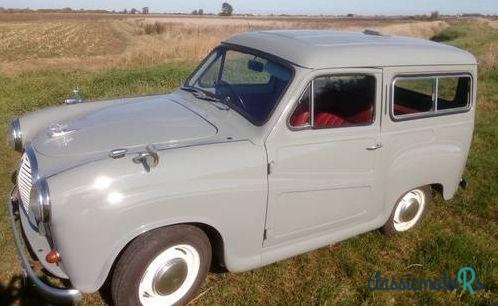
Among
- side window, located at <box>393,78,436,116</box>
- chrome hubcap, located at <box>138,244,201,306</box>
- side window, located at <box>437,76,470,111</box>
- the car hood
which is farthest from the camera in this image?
side window, located at <box>437,76,470,111</box>

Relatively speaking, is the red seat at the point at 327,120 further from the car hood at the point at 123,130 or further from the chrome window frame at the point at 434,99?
the car hood at the point at 123,130

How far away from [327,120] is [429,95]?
3.76 feet

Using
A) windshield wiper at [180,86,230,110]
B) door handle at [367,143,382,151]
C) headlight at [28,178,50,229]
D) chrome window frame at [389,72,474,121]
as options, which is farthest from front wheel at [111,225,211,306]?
chrome window frame at [389,72,474,121]

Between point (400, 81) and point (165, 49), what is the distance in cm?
1640

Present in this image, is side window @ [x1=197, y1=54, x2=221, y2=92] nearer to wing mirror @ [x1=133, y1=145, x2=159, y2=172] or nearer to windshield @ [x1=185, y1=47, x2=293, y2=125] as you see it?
windshield @ [x1=185, y1=47, x2=293, y2=125]

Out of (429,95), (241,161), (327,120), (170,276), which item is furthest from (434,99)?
(170,276)

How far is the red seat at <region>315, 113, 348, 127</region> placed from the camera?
3459 millimetres

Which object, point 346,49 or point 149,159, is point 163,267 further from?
point 346,49

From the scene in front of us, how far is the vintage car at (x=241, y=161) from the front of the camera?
2699 millimetres

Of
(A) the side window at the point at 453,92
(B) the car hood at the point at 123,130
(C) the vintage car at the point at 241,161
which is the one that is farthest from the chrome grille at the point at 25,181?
(A) the side window at the point at 453,92

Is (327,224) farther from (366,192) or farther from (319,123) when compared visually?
(319,123)

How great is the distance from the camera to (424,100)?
13.4ft

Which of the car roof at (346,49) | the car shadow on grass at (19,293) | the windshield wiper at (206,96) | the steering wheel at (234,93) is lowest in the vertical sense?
the car shadow on grass at (19,293)

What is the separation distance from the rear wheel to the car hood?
2167mm
